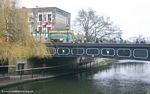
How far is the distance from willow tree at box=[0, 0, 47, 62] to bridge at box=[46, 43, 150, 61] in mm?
8626

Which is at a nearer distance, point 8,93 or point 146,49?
point 8,93

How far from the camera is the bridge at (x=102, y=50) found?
3981 cm

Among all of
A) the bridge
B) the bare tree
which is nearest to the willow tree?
the bridge

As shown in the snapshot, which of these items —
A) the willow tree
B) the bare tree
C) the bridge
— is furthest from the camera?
the bare tree

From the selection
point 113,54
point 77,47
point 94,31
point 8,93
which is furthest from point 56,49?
point 94,31

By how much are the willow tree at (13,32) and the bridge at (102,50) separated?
863cm

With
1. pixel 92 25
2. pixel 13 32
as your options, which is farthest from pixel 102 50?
pixel 92 25

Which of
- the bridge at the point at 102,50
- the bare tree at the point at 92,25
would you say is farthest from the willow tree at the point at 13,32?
the bare tree at the point at 92,25

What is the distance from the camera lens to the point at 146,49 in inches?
1551

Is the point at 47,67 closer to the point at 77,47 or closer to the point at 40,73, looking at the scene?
the point at 40,73

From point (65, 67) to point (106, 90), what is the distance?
64.7 feet

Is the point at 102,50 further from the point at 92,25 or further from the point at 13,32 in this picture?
the point at 92,25

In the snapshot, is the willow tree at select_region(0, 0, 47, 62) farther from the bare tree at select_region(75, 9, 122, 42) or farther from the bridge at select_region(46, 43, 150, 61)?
the bare tree at select_region(75, 9, 122, 42)

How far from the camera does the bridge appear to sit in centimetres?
3981
